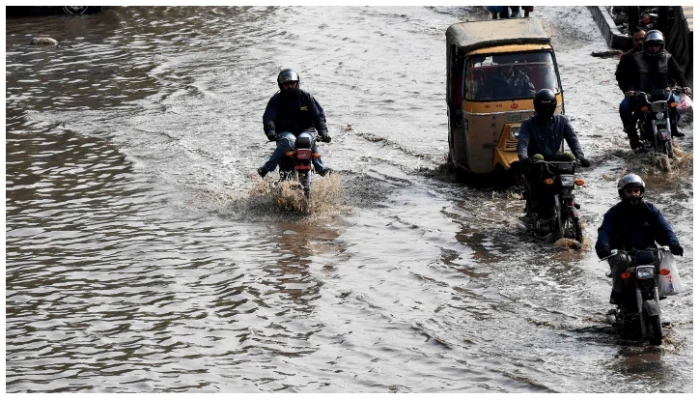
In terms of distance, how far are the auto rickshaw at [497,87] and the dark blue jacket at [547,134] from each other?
1.34 m

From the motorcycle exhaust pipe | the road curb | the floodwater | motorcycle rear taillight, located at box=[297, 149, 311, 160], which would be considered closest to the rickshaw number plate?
the floodwater

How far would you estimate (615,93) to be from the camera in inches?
840

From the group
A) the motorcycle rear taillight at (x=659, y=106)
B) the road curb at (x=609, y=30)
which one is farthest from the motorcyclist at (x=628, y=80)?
the road curb at (x=609, y=30)

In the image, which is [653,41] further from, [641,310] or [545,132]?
[641,310]

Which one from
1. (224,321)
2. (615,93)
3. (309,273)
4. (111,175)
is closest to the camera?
(224,321)

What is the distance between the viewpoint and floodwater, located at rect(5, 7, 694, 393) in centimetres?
962

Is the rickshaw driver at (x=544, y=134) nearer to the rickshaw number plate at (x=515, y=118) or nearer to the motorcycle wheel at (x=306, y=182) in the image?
the rickshaw number plate at (x=515, y=118)

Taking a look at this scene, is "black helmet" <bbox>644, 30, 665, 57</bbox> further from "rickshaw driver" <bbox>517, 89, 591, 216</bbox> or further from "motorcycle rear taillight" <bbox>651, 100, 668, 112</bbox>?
"rickshaw driver" <bbox>517, 89, 591, 216</bbox>

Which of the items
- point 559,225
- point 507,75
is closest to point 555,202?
point 559,225

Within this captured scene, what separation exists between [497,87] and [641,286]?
5.86m

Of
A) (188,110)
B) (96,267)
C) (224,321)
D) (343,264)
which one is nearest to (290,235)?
(343,264)

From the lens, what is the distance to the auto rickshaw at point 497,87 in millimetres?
15141
